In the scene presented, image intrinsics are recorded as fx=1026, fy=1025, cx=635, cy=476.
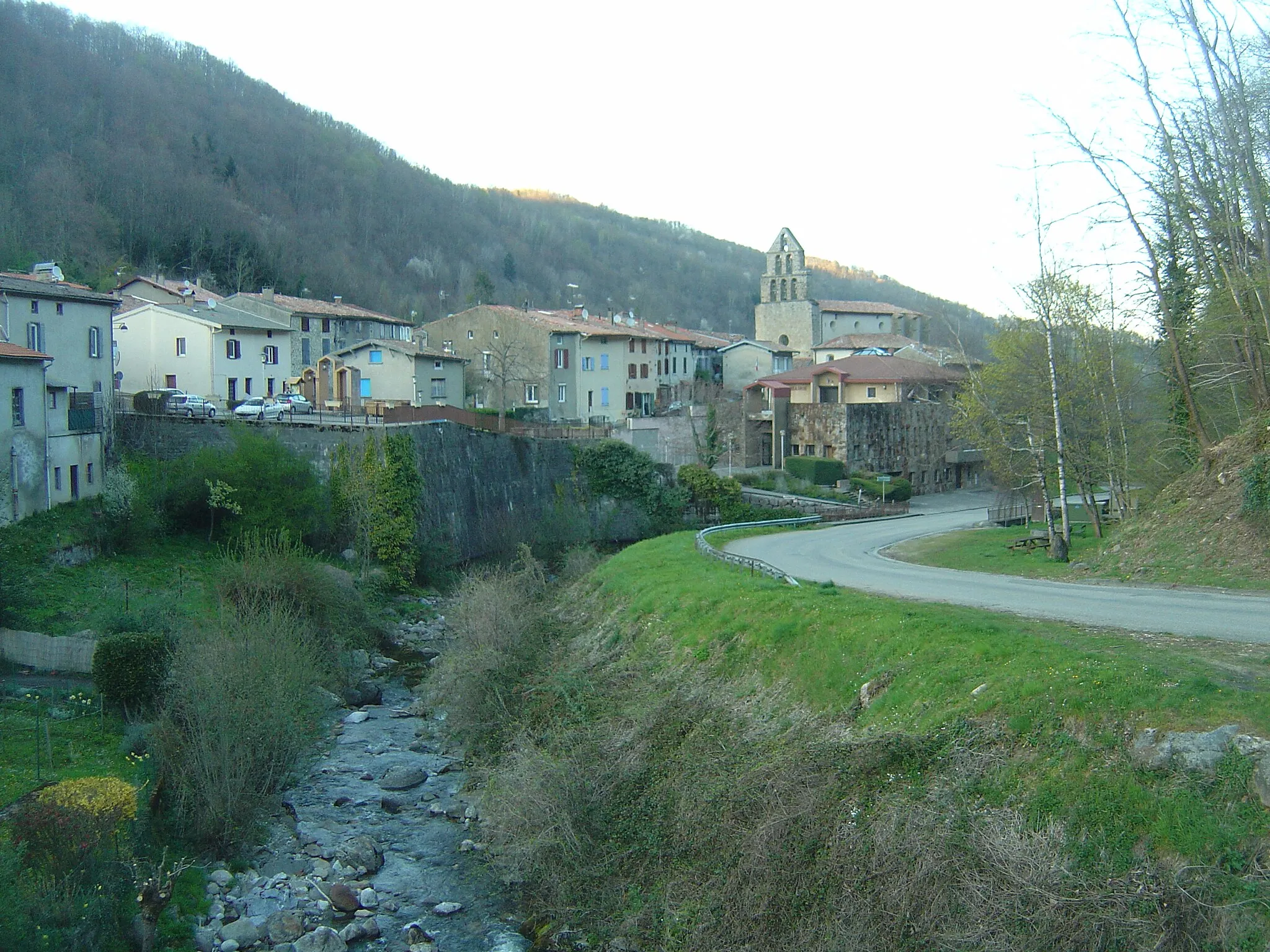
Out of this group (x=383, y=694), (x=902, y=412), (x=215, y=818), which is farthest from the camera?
(x=902, y=412)

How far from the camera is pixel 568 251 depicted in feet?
543

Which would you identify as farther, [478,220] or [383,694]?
[478,220]

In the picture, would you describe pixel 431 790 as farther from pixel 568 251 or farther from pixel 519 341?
pixel 568 251

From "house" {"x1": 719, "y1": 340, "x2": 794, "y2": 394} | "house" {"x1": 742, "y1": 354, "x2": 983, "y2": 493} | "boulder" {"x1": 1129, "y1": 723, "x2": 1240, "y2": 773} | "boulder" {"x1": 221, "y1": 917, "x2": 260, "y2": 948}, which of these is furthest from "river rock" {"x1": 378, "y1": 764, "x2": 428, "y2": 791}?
"house" {"x1": 719, "y1": 340, "x2": 794, "y2": 394}

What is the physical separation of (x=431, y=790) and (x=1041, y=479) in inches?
719

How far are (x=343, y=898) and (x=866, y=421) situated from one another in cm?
5191

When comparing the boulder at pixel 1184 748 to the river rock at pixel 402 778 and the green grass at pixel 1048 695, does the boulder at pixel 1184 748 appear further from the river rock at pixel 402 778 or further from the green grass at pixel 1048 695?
the river rock at pixel 402 778

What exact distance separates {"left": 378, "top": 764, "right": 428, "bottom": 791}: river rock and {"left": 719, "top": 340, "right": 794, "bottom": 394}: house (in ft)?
212

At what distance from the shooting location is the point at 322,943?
14008 millimetres

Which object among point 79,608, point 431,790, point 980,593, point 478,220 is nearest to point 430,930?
point 431,790

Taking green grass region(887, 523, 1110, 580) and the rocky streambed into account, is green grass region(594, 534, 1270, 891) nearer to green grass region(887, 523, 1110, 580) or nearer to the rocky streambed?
the rocky streambed

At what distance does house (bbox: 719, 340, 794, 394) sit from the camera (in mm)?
84250

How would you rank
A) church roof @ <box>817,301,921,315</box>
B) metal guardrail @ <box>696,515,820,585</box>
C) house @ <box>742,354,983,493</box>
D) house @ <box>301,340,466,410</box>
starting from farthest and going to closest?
1. church roof @ <box>817,301,921,315</box>
2. house @ <box>742,354,983,493</box>
3. house @ <box>301,340,466,410</box>
4. metal guardrail @ <box>696,515,820,585</box>

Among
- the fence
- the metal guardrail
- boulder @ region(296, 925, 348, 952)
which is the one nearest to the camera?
boulder @ region(296, 925, 348, 952)
